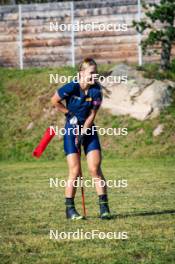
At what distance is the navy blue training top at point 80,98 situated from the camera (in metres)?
11.8

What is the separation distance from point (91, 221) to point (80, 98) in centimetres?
156

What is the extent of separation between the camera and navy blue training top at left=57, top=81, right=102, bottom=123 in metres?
11.8

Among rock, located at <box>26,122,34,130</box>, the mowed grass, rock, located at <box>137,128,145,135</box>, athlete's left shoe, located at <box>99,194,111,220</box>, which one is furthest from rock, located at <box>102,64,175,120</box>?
athlete's left shoe, located at <box>99,194,111,220</box>

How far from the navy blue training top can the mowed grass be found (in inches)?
54.6

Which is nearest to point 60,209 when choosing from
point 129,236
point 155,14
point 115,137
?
point 129,236

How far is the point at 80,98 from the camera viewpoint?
11.9 metres

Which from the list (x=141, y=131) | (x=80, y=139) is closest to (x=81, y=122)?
(x=80, y=139)

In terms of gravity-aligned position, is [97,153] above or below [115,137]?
above

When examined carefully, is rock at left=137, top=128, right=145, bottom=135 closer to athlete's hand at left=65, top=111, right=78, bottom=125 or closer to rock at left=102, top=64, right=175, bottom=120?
rock at left=102, top=64, right=175, bottom=120

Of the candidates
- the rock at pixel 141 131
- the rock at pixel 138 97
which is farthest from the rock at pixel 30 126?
the rock at pixel 141 131

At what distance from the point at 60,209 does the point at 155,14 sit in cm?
1495

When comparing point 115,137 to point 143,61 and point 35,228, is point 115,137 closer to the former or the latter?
point 143,61

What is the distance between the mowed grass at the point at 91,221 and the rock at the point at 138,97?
A: 18.4ft

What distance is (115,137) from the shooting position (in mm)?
26000
